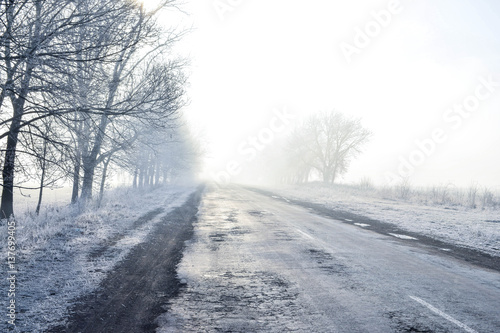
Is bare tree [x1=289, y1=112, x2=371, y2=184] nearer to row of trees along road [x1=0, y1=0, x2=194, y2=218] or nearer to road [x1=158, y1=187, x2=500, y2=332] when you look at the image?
road [x1=158, y1=187, x2=500, y2=332]

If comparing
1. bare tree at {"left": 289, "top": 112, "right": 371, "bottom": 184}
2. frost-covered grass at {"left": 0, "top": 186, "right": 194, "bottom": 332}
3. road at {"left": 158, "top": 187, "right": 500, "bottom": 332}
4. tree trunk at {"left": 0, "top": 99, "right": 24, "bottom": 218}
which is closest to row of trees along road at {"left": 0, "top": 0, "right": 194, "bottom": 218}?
tree trunk at {"left": 0, "top": 99, "right": 24, "bottom": 218}

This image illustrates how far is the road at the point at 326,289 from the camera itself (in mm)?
3629

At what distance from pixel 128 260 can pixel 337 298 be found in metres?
3.94

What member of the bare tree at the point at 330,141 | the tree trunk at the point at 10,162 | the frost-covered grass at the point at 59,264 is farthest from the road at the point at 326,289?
the bare tree at the point at 330,141

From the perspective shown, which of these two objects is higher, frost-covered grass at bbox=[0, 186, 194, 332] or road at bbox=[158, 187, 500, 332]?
road at bbox=[158, 187, 500, 332]

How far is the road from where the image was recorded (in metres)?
3.63

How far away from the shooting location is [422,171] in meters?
118

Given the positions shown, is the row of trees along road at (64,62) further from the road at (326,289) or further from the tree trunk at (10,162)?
the road at (326,289)

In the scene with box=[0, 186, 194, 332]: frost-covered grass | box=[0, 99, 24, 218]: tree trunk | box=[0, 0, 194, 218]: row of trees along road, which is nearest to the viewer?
box=[0, 186, 194, 332]: frost-covered grass

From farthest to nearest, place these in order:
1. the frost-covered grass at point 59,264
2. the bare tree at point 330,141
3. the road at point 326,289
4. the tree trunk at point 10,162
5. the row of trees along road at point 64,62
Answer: the bare tree at point 330,141 < the tree trunk at point 10,162 < the row of trees along road at point 64,62 < the frost-covered grass at point 59,264 < the road at point 326,289

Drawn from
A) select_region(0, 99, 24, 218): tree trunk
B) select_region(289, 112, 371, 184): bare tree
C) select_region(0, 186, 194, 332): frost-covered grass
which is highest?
select_region(289, 112, 371, 184): bare tree

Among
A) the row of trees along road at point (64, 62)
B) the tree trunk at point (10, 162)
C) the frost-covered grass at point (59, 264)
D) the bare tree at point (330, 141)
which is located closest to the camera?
the frost-covered grass at point (59, 264)

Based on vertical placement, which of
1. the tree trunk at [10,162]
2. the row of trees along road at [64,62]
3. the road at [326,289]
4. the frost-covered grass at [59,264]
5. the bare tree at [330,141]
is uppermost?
the bare tree at [330,141]

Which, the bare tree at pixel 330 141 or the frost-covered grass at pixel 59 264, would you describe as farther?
the bare tree at pixel 330 141
